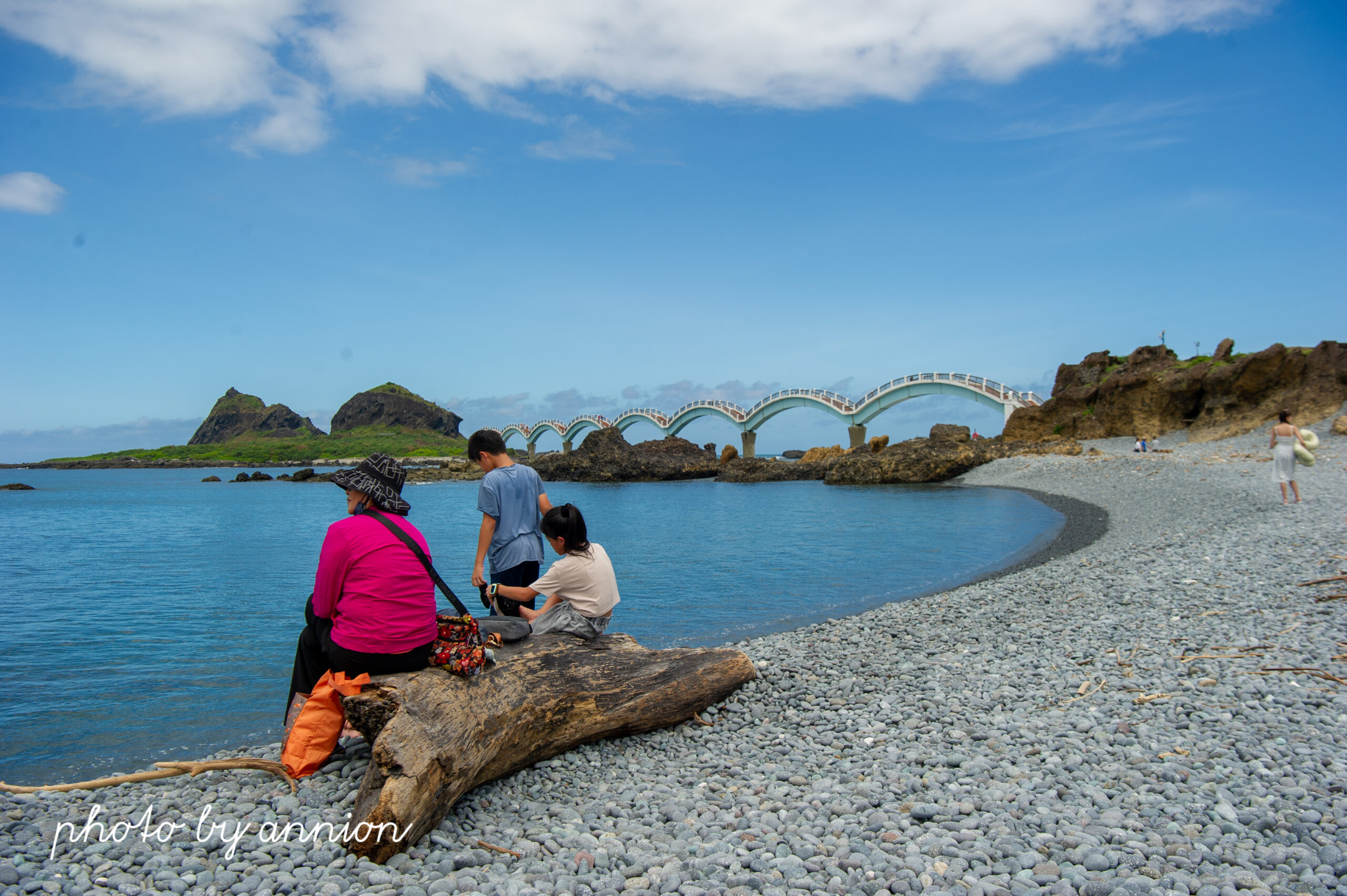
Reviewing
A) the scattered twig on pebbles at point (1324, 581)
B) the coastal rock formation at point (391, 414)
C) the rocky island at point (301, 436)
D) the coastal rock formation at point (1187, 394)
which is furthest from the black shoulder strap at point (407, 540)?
the coastal rock formation at point (391, 414)

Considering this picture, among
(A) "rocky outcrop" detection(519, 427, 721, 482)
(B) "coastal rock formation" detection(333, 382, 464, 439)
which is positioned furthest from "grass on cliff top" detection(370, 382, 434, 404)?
(A) "rocky outcrop" detection(519, 427, 721, 482)

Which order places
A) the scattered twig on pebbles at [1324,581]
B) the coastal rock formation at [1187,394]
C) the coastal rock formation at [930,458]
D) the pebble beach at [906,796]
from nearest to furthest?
the pebble beach at [906,796] → the scattered twig on pebbles at [1324,581] → the coastal rock formation at [1187,394] → the coastal rock formation at [930,458]

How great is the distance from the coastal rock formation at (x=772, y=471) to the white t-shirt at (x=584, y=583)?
166 ft

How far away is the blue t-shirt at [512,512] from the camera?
18.9ft

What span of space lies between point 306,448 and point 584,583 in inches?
6323

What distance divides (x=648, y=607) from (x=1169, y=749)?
27.6 ft

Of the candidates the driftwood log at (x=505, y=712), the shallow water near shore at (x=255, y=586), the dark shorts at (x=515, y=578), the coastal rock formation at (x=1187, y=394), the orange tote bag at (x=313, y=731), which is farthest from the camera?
the coastal rock formation at (x=1187, y=394)

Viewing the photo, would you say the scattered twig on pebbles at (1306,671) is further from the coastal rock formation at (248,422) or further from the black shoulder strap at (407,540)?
the coastal rock formation at (248,422)

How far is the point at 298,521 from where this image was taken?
31.7m

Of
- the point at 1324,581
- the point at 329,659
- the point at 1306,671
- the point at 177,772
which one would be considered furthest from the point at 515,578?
the point at 1324,581

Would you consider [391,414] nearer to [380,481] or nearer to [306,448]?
[306,448]

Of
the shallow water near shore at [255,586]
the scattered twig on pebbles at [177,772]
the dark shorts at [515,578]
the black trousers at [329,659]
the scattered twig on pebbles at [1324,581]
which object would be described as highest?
the dark shorts at [515,578]

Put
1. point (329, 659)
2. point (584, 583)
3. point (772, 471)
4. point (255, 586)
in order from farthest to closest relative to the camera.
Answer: point (772, 471) < point (255, 586) < point (584, 583) < point (329, 659)

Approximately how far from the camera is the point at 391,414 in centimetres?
16988
